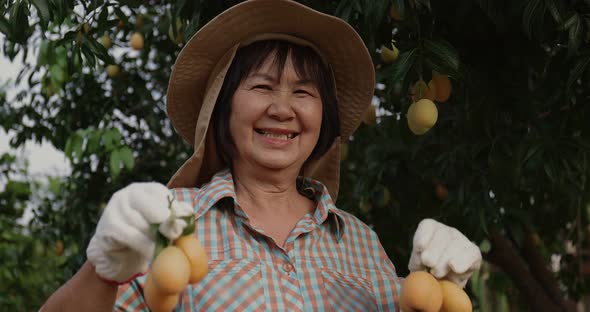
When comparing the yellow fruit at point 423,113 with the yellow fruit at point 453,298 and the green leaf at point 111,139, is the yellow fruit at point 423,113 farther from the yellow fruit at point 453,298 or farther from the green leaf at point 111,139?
the green leaf at point 111,139

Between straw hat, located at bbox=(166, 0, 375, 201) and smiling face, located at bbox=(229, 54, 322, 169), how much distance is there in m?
0.08

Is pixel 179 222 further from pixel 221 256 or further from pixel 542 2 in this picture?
pixel 542 2

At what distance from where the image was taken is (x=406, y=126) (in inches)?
103

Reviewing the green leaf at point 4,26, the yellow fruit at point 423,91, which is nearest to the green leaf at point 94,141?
the green leaf at point 4,26

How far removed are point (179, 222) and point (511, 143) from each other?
4.74ft

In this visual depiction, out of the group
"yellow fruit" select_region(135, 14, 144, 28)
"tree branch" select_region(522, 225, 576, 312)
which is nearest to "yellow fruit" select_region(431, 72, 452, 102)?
"tree branch" select_region(522, 225, 576, 312)

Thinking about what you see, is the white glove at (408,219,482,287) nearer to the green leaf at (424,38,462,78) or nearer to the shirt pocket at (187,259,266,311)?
the shirt pocket at (187,259,266,311)

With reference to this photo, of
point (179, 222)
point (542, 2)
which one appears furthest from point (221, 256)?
point (542, 2)

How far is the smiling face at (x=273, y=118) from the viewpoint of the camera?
1747mm

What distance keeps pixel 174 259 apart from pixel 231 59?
2.23 feet

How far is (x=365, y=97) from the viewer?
2.06 meters

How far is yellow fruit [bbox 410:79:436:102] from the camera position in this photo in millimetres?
2200

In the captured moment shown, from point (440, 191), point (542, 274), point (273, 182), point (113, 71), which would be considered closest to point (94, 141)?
point (113, 71)

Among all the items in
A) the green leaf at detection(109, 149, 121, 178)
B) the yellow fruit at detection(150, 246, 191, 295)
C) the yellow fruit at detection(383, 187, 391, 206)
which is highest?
the yellow fruit at detection(150, 246, 191, 295)
